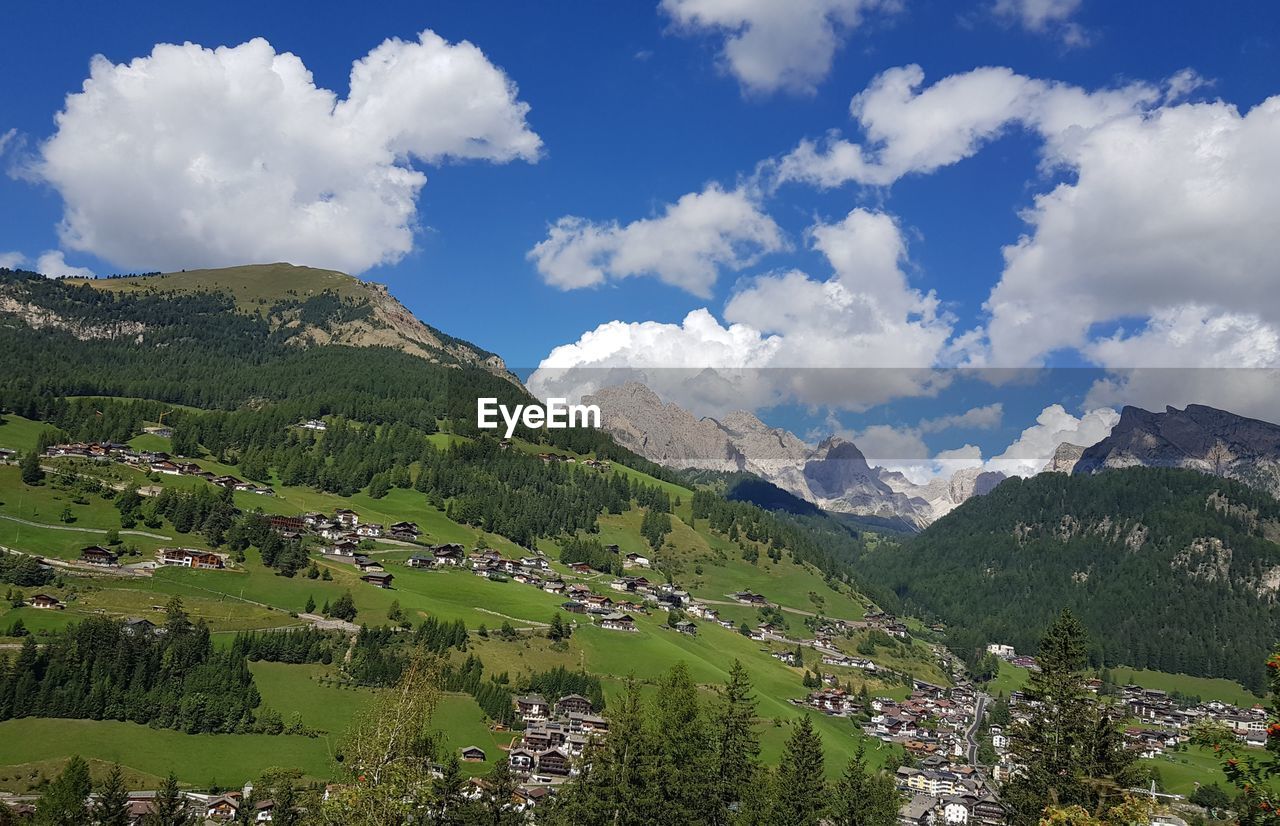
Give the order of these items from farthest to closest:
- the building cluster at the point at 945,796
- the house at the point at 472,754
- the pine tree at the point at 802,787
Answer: the building cluster at the point at 945,796, the house at the point at 472,754, the pine tree at the point at 802,787

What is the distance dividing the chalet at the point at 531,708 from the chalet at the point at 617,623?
45576 mm

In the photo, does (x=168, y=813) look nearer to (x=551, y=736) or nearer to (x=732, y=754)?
(x=732, y=754)

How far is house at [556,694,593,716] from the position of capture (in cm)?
12556

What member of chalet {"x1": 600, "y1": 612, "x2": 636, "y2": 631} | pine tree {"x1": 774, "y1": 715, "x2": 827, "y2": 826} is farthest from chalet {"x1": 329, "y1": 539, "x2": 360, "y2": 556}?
pine tree {"x1": 774, "y1": 715, "x2": 827, "y2": 826}

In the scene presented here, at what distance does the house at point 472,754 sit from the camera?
103m

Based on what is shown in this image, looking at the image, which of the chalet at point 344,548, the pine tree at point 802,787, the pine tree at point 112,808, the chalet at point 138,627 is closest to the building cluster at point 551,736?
the pine tree at point 802,787

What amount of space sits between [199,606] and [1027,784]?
120961mm

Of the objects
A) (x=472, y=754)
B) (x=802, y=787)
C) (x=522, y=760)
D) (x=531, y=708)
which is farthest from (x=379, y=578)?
(x=802, y=787)

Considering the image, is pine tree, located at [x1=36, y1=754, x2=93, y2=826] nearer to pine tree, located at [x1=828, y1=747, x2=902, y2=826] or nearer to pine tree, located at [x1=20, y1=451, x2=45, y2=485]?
pine tree, located at [x1=828, y1=747, x2=902, y2=826]

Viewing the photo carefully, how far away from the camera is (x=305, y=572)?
499ft

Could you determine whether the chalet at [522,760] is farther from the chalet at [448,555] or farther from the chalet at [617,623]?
the chalet at [448,555]

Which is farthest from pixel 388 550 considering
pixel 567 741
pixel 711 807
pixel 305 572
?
pixel 711 807

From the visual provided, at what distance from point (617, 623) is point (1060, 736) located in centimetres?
Answer: 12829

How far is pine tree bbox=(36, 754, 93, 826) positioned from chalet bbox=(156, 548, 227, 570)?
72962 mm
